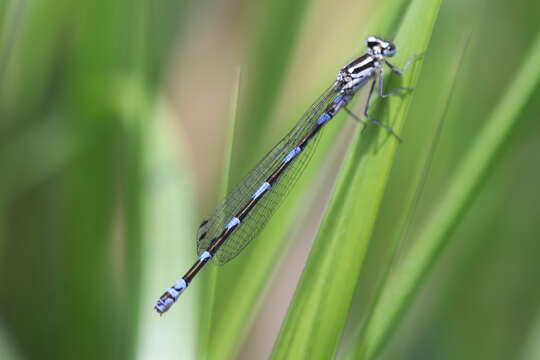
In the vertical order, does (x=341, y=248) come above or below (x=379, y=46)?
below

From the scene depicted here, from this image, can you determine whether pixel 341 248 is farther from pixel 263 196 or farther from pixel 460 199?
pixel 263 196

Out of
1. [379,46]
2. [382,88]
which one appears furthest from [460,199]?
[379,46]

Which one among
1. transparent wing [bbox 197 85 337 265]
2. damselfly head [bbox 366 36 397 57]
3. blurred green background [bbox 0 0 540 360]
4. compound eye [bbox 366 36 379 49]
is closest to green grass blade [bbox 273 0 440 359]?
blurred green background [bbox 0 0 540 360]

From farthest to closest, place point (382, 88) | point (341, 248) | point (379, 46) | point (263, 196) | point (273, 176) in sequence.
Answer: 1. point (273, 176)
2. point (263, 196)
3. point (379, 46)
4. point (382, 88)
5. point (341, 248)

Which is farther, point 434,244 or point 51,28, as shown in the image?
point 51,28

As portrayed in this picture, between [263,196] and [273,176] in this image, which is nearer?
[263,196]

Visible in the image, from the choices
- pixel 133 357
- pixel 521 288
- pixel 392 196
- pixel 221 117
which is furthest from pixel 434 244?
pixel 221 117

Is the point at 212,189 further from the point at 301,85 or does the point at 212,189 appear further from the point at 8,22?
the point at 8,22
